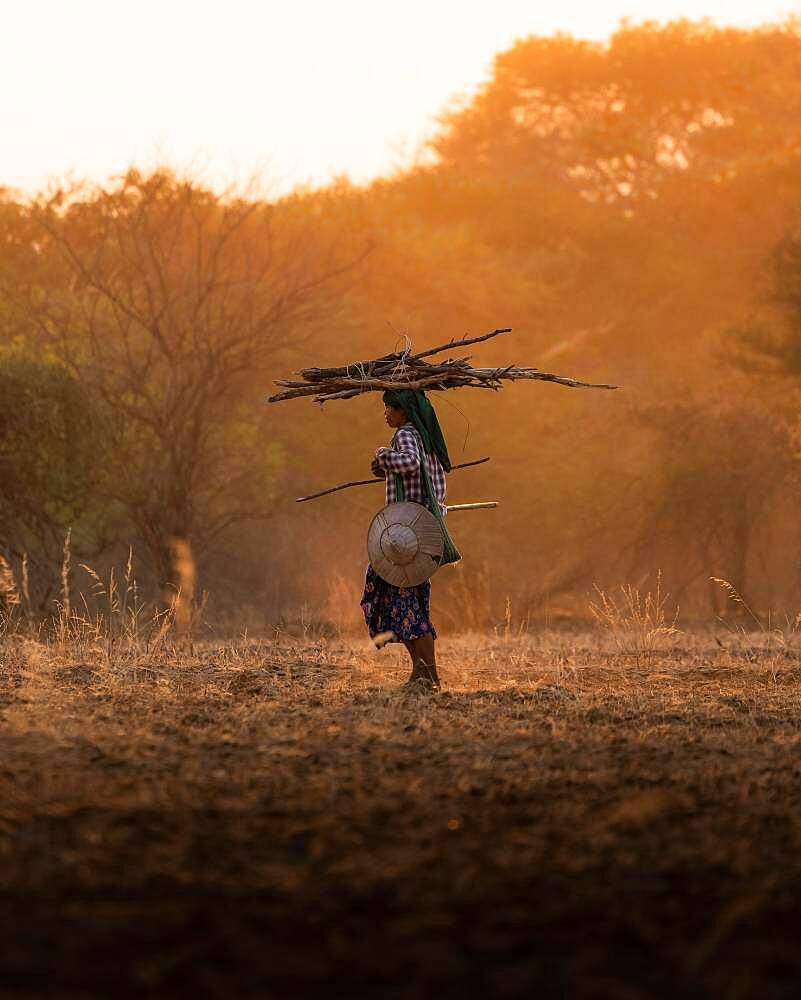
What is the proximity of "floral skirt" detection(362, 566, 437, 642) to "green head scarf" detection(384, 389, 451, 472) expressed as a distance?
2.40 feet

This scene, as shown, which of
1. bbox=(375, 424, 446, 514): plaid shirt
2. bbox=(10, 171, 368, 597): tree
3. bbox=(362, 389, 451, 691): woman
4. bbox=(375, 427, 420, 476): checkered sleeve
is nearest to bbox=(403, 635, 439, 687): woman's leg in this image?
bbox=(362, 389, 451, 691): woman

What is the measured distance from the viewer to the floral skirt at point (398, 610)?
323 inches

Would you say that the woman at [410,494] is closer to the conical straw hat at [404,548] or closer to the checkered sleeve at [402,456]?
the checkered sleeve at [402,456]

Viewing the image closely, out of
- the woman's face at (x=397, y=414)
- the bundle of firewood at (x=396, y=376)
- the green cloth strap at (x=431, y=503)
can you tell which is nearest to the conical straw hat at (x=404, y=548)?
the green cloth strap at (x=431, y=503)

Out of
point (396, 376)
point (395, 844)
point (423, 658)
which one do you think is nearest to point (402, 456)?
point (396, 376)

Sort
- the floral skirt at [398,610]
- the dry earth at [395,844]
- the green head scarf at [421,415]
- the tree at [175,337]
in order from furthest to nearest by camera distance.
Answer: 1. the tree at [175,337]
2. the green head scarf at [421,415]
3. the floral skirt at [398,610]
4. the dry earth at [395,844]

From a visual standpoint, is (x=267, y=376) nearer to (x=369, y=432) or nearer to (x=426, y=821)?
(x=369, y=432)

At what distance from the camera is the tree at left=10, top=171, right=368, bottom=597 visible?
18.6 meters

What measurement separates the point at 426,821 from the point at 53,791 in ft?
4.07

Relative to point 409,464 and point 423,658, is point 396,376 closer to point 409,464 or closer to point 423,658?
point 409,464

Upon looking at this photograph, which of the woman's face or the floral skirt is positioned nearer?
the floral skirt

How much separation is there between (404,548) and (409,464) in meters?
0.47

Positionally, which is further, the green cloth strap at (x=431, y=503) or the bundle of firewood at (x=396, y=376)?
the bundle of firewood at (x=396, y=376)

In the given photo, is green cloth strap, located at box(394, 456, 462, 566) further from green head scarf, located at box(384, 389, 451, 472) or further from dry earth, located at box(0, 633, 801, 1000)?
dry earth, located at box(0, 633, 801, 1000)
